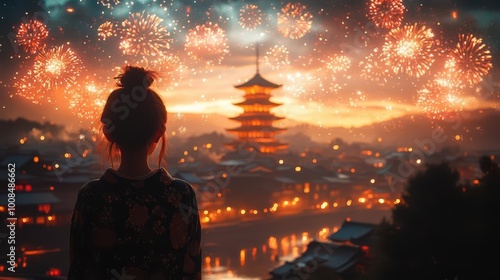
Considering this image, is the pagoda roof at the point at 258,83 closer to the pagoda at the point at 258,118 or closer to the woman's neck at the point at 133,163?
the pagoda at the point at 258,118

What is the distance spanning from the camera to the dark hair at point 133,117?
135 centimetres

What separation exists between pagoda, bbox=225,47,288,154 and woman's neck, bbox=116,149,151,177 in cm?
3094

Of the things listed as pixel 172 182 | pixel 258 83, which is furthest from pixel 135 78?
pixel 258 83

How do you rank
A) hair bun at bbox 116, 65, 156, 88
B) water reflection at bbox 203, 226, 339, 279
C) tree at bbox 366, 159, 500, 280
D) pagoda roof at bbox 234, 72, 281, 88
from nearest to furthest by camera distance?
1. hair bun at bbox 116, 65, 156, 88
2. tree at bbox 366, 159, 500, 280
3. water reflection at bbox 203, 226, 339, 279
4. pagoda roof at bbox 234, 72, 281, 88

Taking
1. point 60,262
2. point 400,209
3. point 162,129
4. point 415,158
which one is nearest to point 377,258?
point 400,209

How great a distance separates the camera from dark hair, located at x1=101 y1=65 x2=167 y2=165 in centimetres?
135

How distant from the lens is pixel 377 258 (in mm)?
7840

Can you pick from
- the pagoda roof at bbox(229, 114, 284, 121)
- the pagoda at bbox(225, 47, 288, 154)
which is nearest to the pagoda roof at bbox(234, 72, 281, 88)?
the pagoda at bbox(225, 47, 288, 154)

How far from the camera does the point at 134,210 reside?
4.35 feet

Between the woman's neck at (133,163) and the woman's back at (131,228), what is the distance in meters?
0.02

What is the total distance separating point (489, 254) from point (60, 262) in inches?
397

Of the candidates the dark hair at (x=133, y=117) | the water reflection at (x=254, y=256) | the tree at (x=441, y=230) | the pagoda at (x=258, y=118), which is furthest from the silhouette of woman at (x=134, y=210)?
the pagoda at (x=258, y=118)

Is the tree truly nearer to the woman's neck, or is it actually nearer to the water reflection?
the woman's neck

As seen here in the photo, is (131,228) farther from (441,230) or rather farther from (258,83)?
(258,83)
